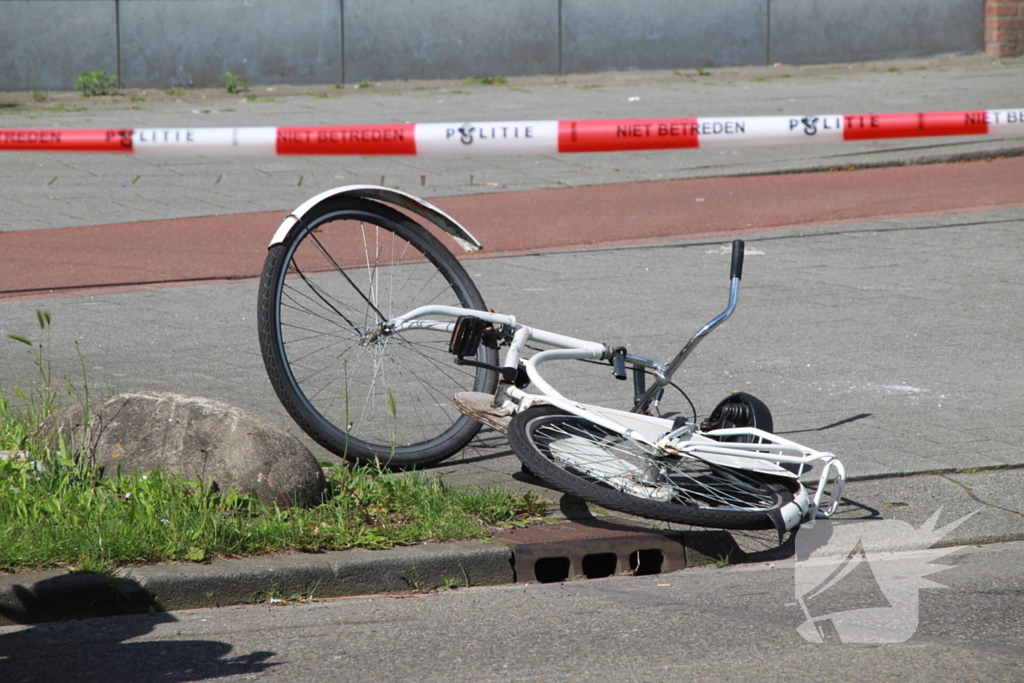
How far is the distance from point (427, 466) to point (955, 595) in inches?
76.5

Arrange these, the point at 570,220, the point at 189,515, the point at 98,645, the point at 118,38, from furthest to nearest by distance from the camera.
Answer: the point at 118,38
the point at 570,220
the point at 189,515
the point at 98,645

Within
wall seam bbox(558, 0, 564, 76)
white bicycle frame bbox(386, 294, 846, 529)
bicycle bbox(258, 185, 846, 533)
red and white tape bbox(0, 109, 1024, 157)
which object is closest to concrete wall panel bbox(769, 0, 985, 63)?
wall seam bbox(558, 0, 564, 76)

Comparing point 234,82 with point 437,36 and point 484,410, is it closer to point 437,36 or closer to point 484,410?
point 437,36

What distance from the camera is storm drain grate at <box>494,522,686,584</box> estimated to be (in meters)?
4.08

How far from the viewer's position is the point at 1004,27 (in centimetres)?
1906

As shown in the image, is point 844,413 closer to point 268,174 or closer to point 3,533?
point 3,533

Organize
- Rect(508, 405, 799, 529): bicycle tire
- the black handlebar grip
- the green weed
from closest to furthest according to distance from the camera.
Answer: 1. Rect(508, 405, 799, 529): bicycle tire
2. the black handlebar grip
3. the green weed

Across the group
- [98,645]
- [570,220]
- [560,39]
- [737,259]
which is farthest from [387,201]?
[560,39]

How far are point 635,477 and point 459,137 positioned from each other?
431 cm

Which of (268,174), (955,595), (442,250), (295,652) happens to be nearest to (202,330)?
(442,250)

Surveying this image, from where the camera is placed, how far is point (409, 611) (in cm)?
377

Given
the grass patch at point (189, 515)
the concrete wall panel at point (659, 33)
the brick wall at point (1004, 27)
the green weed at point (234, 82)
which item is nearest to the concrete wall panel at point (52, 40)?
the green weed at point (234, 82)

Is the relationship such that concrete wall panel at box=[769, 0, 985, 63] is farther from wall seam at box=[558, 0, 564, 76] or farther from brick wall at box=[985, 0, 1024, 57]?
wall seam at box=[558, 0, 564, 76]

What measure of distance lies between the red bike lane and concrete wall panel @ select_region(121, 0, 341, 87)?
738cm
